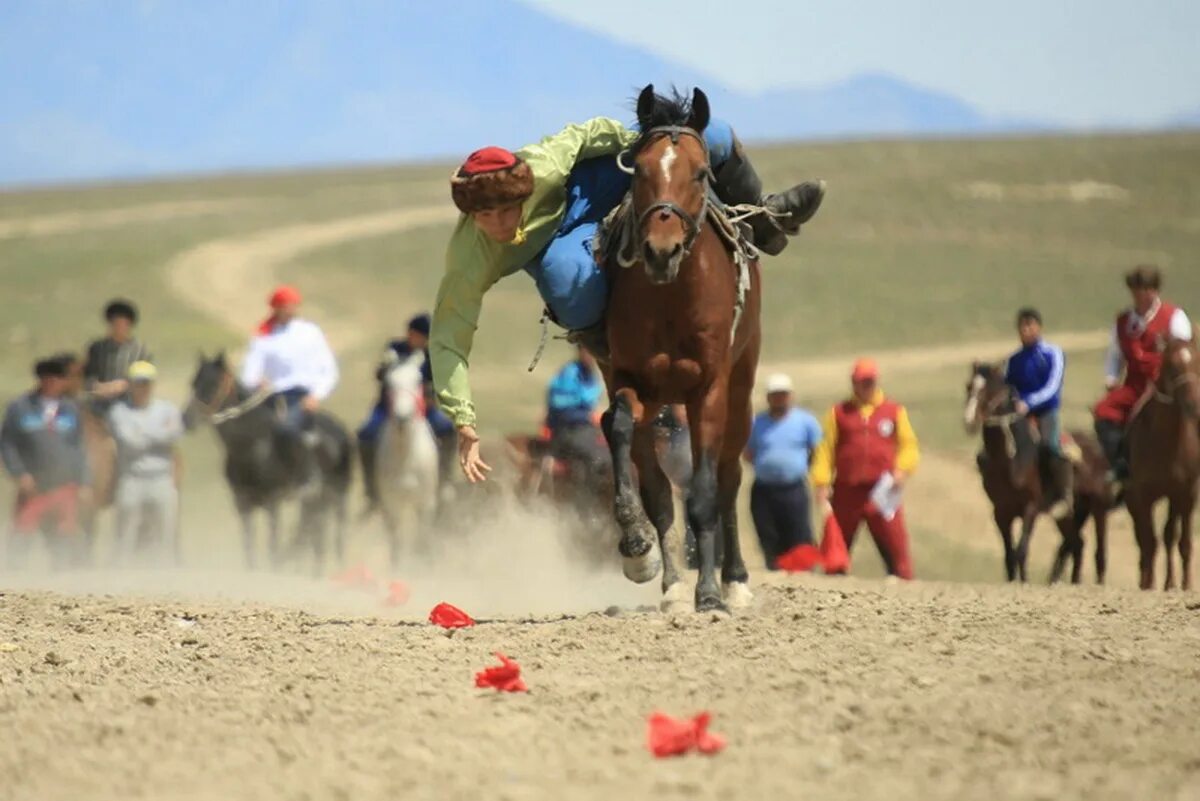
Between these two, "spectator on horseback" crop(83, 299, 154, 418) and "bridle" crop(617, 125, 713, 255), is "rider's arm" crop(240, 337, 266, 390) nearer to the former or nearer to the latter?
"spectator on horseback" crop(83, 299, 154, 418)

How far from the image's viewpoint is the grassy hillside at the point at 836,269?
38031mm

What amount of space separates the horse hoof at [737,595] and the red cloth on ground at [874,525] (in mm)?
6158

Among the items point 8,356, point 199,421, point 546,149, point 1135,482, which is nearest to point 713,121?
point 546,149

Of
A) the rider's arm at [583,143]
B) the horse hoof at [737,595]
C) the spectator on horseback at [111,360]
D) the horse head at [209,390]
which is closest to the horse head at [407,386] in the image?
the horse head at [209,390]

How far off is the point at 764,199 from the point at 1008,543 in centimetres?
800

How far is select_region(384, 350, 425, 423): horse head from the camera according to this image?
18250 mm

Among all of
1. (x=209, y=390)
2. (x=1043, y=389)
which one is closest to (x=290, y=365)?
(x=209, y=390)

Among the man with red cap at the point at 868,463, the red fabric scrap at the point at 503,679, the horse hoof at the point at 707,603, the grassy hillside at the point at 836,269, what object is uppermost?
the grassy hillside at the point at 836,269

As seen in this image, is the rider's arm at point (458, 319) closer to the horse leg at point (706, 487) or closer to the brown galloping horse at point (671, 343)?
the brown galloping horse at point (671, 343)

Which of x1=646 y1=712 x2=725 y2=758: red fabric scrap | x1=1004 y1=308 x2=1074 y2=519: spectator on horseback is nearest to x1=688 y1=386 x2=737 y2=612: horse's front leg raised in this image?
x1=646 y1=712 x2=725 y2=758: red fabric scrap

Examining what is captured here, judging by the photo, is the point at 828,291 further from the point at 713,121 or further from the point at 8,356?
the point at 713,121

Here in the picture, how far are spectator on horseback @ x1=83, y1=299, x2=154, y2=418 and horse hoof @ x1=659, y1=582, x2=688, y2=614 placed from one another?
10.3 m

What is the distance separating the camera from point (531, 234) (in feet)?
31.3

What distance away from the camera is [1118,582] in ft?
65.9
